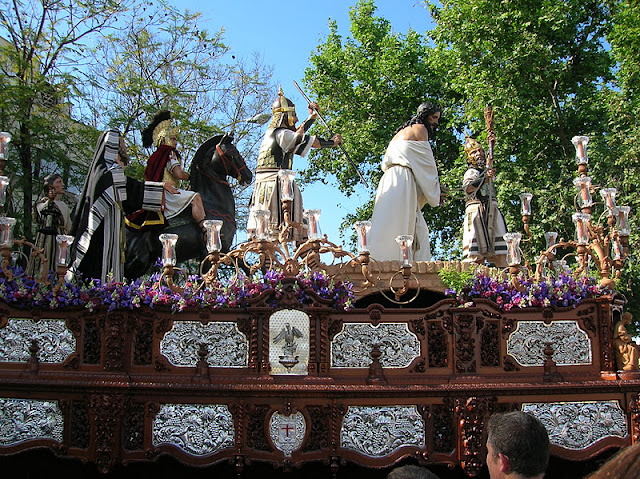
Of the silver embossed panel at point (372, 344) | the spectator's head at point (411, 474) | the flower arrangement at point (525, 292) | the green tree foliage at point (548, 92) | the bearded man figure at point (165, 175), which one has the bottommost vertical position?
the spectator's head at point (411, 474)

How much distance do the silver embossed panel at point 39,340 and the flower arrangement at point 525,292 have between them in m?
4.47

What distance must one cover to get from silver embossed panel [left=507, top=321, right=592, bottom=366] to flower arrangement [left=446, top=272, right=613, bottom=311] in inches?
10.0

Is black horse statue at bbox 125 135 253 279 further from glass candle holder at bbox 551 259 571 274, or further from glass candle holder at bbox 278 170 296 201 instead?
glass candle holder at bbox 551 259 571 274

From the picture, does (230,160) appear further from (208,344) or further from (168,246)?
(208,344)

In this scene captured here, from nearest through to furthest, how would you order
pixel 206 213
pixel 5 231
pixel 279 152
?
pixel 5 231 → pixel 206 213 → pixel 279 152

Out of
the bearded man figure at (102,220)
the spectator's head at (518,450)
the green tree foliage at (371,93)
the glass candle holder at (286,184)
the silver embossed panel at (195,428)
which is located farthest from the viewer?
the green tree foliage at (371,93)

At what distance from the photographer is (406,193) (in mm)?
11562

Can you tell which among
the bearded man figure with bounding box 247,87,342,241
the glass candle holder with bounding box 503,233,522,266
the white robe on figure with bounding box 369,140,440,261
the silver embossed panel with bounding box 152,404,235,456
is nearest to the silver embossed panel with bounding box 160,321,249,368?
the silver embossed panel with bounding box 152,404,235,456

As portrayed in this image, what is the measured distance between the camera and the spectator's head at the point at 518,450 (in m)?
3.70


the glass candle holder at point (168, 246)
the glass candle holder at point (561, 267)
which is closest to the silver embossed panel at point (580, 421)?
the glass candle holder at point (561, 267)

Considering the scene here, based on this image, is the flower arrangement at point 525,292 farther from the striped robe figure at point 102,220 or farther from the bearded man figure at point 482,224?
the striped robe figure at point 102,220

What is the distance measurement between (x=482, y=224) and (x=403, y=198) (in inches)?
94.2

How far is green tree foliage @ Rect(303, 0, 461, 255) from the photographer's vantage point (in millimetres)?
26438

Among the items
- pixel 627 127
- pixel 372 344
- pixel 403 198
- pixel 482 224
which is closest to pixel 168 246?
pixel 372 344
